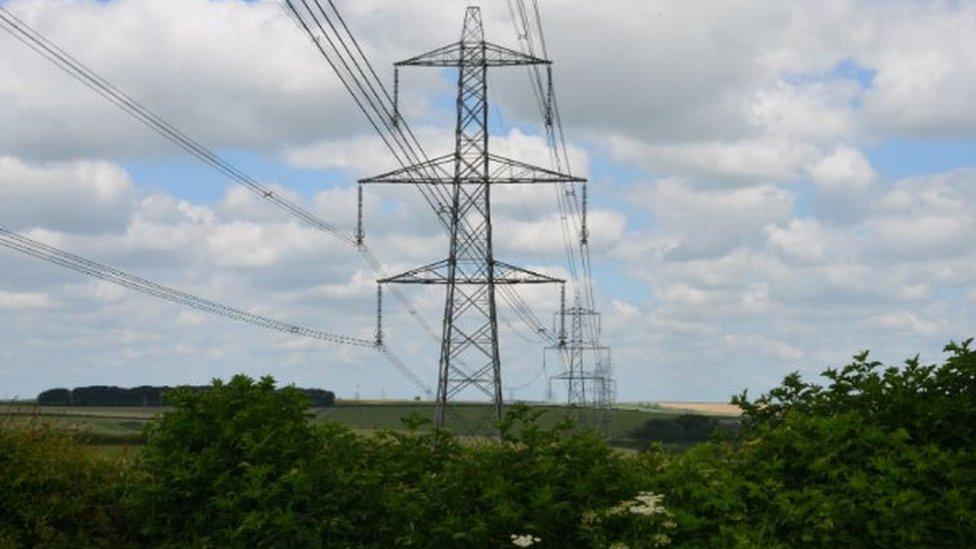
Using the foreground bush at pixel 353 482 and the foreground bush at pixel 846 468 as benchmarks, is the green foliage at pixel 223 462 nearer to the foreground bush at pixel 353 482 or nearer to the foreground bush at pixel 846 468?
the foreground bush at pixel 353 482

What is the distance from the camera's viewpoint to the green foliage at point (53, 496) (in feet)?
43.9

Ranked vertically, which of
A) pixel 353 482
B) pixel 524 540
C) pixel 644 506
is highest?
pixel 353 482

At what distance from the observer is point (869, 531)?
495 inches

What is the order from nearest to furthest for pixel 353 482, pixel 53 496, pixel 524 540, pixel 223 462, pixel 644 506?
pixel 524 540
pixel 644 506
pixel 353 482
pixel 53 496
pixel 223 462

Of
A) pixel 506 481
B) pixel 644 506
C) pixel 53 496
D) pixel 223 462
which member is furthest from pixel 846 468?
pixel 53 496

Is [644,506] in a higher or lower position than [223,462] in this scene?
lower

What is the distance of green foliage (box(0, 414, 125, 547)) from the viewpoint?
13383mm

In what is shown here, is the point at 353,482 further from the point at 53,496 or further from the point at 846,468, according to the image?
the point at 846,468

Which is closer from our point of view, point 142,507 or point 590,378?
point 142,507

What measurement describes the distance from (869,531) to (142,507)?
7445mm

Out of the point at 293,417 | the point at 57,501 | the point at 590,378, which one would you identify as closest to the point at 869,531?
the point at 293,417

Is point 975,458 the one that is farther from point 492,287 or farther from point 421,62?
point 421,62

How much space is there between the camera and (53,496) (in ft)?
44.5

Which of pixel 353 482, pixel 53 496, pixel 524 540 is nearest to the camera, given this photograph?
pixel 524 540
